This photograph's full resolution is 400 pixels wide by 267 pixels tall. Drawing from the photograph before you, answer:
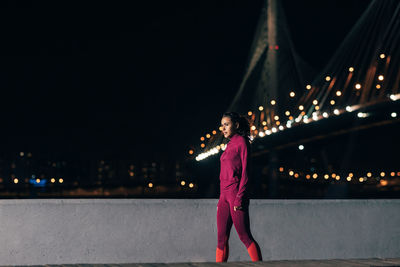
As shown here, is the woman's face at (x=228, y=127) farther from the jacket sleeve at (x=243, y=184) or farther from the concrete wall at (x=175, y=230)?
the concrete wall at (x=175, y=230)

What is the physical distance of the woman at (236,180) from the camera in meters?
5.08

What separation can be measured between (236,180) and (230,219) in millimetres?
387

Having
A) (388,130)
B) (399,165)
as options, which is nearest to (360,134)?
(388,130)

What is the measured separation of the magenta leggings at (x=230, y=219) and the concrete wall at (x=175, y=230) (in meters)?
0.59

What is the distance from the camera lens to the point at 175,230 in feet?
19.4

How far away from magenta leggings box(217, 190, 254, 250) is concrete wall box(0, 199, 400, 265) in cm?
59

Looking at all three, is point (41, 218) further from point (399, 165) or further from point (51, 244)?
point (399, 165)

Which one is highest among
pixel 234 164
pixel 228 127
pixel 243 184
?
pixel 228 127

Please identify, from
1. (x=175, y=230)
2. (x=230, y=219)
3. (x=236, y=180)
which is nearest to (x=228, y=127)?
(x=236, y=180)

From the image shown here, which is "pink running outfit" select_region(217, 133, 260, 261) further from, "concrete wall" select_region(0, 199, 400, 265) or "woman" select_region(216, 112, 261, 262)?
"concrete wall" select_region(0, 199, 400, 265)

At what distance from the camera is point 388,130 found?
1320 inches

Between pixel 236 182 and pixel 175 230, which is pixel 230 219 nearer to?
pixel 236 182

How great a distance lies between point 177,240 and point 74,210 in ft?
3.02

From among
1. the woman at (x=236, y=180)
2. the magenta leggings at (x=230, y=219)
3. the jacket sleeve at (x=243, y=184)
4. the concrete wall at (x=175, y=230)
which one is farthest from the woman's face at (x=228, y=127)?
the concrete wall at (x=175, y=230)
